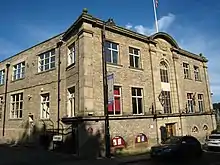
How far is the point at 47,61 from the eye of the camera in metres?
21.6

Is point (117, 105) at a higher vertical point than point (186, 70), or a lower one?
lower

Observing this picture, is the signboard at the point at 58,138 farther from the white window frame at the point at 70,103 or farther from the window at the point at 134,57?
the window at the point at 134,57

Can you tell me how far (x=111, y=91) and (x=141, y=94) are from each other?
5125 mm

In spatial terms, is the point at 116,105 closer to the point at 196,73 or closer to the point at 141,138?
the point at 141,138

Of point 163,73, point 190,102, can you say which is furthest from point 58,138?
point 190,102

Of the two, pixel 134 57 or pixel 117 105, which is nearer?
pixel 117 105

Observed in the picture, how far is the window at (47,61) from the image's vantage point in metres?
21.2

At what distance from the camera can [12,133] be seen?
77.4 feet

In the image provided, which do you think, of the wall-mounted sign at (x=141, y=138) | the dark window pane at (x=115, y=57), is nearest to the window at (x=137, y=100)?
the wall-mounted sign at (x=141, y=138)

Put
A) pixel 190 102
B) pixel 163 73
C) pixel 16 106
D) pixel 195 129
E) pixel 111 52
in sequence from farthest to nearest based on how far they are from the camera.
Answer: pixel 190 102 → pixel 195 129 → pixel 16 106 → pixel 163 73 → pixel 111 52

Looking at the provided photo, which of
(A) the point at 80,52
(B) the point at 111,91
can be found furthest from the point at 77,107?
(A) the point at 80,52

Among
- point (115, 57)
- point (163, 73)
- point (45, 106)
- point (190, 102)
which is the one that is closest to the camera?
point (115, 57)

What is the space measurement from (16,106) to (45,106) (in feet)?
17.6

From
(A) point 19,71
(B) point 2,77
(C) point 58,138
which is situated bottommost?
(C) point 58,138
